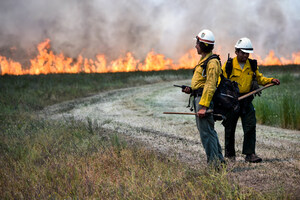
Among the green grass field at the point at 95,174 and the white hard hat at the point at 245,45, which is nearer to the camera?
the green grass field at the point at 95,174

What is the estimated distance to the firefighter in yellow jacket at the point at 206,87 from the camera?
413 centimetres

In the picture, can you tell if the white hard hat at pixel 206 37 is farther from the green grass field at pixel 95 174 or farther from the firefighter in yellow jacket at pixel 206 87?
the green grass field at pixel 95 174

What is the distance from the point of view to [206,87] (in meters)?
4.14

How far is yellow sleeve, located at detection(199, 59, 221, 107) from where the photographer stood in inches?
162

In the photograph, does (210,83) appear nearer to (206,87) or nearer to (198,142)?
(206,87)

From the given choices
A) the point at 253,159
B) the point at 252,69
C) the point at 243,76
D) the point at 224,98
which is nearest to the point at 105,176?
the point at 224,98

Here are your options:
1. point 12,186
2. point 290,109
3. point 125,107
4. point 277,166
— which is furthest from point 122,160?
point 125,107

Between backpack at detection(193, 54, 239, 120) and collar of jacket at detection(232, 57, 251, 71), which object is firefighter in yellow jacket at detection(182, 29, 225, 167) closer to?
backpack at detection(193, 54, 239, 120)

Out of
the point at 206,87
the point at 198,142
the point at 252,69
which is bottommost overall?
the point at 198,142

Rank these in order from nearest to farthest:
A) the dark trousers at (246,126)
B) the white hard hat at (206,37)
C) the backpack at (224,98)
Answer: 1. the white hard hat at (206,37)
2. the backpack at (224,98)
3. the dark trousers at (246,126)

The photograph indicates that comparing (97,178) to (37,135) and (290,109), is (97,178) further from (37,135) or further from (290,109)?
(290,109)

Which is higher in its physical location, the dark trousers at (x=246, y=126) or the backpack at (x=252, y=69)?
the backpack at (x=252, y=69)

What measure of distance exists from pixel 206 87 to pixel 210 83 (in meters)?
0.07

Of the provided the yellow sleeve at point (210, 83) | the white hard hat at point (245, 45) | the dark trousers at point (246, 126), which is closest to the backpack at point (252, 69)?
the white hard hat at point (245, 45)
